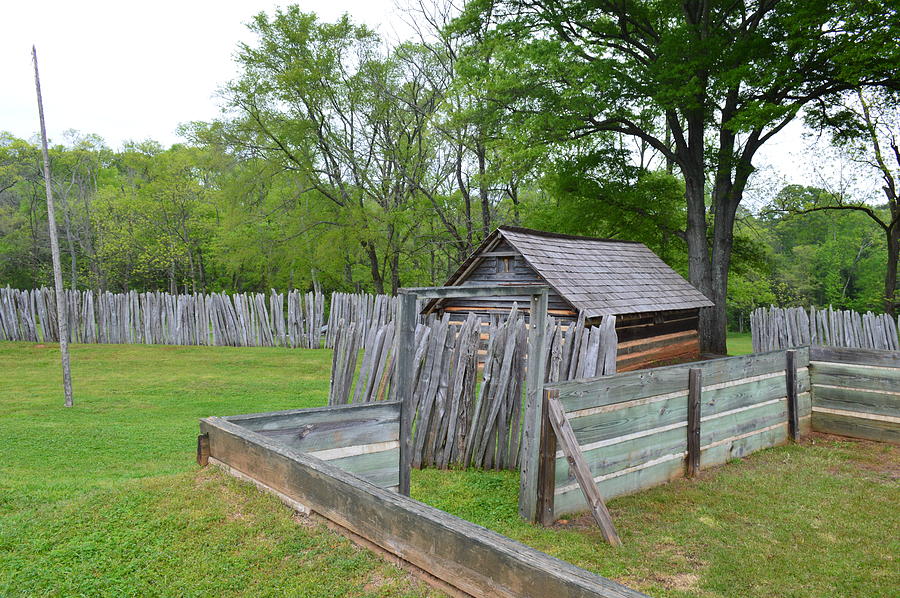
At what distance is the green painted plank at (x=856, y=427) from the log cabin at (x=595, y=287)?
4.53 metres

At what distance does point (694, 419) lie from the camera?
6.22 meters

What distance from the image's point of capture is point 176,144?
49438mm

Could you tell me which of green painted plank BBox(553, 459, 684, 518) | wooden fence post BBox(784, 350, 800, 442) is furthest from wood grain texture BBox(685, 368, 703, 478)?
wooden fence post BBox(784, 350, 800, 442)

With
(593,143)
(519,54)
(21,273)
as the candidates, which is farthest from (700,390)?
(21,273)

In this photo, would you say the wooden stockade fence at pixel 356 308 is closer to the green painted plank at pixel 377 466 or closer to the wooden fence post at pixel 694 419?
the wooden fence post at pixel 694 419

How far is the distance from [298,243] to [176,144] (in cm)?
2680

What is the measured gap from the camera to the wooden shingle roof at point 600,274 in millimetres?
12820

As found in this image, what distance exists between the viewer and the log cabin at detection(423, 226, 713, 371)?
13.1 metres

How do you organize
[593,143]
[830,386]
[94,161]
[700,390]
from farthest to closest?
[94,161] → [593,143] → [830,386] → [700,390]

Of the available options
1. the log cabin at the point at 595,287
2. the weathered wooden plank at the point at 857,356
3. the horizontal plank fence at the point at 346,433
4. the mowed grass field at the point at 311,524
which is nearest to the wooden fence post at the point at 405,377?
the horizontal plank fence at the point at 346,433

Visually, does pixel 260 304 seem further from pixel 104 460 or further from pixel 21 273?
pixel 21 273

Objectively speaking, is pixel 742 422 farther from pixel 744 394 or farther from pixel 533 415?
pixel 533 415

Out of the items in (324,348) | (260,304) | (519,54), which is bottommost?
(324,348)

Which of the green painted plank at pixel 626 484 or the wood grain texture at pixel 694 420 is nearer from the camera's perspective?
the green painted plank at pixel 626 484
